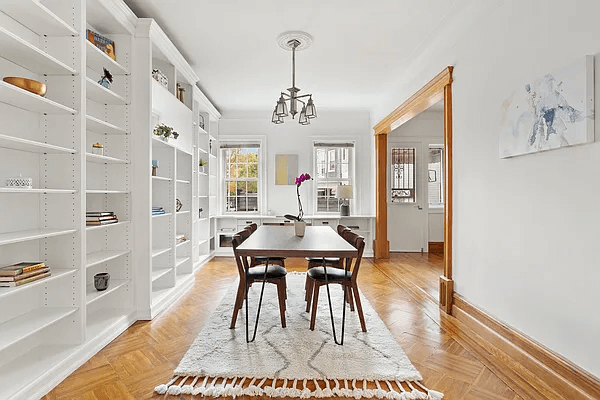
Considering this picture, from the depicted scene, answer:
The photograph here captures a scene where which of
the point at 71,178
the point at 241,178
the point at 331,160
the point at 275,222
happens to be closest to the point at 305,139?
the point at 331,160

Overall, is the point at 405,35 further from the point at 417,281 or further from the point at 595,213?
the point at 417,281

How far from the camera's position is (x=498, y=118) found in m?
2.75

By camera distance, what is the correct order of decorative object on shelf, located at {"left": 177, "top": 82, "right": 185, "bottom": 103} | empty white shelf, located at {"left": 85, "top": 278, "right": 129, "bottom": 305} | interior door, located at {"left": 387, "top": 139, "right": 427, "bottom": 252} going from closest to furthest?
empty white shelf, located at {"left": 85, "top": 278, "right": 129, "bottom": 305}, decorative object on shelf, located at {"left": 177, "top": 82, "right": 185, "bottom": 103}, interior door, located at {"left": 387, "top": 139, "right": 427, "bottom": 252}

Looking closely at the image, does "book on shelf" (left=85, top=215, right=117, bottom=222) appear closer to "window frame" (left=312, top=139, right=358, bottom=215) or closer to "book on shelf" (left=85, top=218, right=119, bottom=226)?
"book on shelf" (left=85, top=218, right=119, bottom=226)

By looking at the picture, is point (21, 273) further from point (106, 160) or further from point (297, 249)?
point (297, 249)

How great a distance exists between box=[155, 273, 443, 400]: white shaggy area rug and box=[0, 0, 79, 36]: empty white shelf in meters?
2.37

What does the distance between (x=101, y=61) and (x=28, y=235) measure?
63.7 inches

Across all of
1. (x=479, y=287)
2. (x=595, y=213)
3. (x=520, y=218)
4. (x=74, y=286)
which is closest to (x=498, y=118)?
(x=520, y=218)

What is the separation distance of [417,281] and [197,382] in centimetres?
340

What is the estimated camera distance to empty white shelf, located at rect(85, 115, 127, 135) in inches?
108

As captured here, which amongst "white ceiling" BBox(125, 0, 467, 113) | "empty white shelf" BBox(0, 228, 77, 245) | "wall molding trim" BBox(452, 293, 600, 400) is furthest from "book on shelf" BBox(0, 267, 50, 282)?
"wall molding trim" BBox(452, 293, 600, 400)

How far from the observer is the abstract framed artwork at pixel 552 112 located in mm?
1896

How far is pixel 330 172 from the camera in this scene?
284 inches

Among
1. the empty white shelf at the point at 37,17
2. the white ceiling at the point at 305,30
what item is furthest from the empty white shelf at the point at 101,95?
the white ceiling at the point at 305,30
